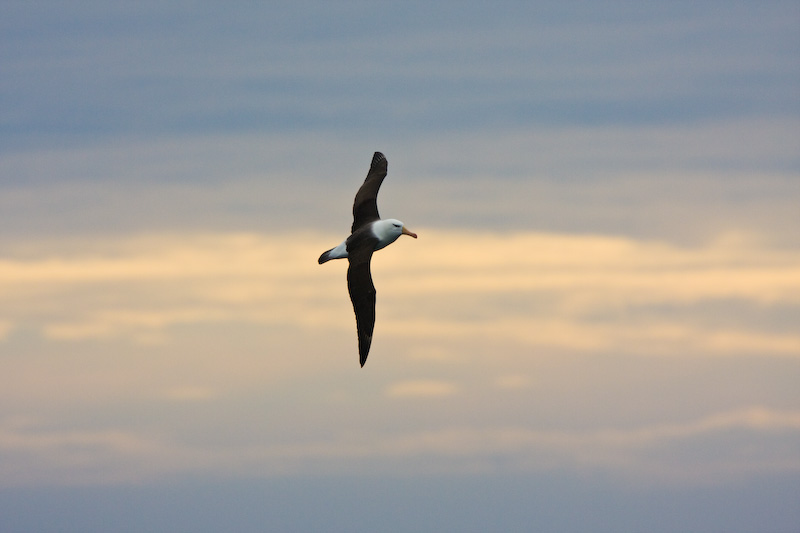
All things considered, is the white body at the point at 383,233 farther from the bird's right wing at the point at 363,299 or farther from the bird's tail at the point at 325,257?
the bird's right wing at the point at 363,299

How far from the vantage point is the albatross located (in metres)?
33.1

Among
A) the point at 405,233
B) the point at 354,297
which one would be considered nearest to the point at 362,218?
the point at 405,233

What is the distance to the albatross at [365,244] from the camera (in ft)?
108

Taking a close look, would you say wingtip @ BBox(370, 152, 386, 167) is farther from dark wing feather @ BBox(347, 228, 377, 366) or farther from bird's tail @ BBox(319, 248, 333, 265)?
dark wing feather @ BBox(347, 228, 377, 366)

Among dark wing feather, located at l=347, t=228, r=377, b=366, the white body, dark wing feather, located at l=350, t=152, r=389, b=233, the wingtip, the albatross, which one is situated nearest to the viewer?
dark wing feather, located at l=347, t=228, r=377, b=366

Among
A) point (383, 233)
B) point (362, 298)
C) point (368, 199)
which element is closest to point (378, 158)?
point (368, 199)

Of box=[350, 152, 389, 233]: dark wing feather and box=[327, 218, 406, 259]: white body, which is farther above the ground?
box=[350, 152, 389, 233]: dark wing feather

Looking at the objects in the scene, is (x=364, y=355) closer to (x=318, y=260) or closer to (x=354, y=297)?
(x=354, y=297)

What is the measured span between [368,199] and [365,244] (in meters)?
3.56

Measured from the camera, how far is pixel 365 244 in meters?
34.9

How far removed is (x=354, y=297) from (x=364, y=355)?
1795 millimetres

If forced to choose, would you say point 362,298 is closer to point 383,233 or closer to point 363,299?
point 363,299

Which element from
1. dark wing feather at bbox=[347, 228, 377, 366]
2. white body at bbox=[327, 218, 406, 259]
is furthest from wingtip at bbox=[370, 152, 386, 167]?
dark wing feather at bbox=[347, 228, 377, 366]

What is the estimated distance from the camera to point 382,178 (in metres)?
39.4
